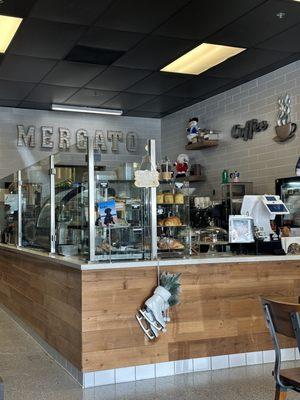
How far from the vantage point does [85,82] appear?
7.91 metres

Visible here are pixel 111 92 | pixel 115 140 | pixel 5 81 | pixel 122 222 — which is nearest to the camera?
pixel 122 222

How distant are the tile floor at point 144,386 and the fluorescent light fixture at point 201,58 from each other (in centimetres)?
377

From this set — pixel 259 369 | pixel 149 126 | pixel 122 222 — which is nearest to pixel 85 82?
pixel 149 126

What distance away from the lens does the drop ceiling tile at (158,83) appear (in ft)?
25.1

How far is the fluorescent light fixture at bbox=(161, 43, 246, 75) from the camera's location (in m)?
6.58

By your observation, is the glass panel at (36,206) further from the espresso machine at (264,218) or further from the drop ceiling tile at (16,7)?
the espresso machine at (264,218)

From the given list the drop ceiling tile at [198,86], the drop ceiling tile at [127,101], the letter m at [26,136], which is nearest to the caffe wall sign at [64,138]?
the letter m at [26,136]

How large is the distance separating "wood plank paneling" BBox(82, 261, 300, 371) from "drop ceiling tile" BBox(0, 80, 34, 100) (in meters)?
4.59

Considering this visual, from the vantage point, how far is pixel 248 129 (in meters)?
7.80

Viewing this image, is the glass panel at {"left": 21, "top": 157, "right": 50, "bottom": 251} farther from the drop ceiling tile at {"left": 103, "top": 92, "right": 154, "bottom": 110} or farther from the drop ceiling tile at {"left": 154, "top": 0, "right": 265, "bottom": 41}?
the drop ceiling tile at {"left": 103, "top": 92, "right": 154, "bottom": 110}

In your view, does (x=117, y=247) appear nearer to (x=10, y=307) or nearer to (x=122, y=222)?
(x=122, y=222)

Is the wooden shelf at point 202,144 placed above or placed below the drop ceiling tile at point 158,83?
below

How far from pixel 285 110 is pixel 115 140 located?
3.98 metres

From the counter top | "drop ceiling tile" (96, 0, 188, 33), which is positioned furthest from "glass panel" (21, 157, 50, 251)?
"drop ceiling tile" (96, 0, 188, 33)
